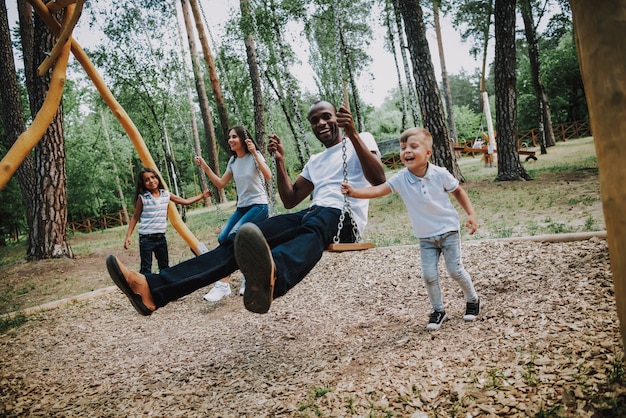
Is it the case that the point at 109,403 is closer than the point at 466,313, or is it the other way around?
the point at 109,403

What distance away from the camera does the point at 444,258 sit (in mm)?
2918

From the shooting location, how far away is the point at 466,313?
10.2ft

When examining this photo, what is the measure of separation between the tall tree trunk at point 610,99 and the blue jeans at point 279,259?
163 cm

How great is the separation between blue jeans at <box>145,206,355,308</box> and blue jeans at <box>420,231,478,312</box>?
649mm

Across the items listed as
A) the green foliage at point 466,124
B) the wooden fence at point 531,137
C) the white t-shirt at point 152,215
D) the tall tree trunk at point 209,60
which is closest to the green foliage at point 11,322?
the white t-shirt at point 152,215

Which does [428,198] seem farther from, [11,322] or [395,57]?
[395,57]

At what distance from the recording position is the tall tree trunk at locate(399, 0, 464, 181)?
352 inches

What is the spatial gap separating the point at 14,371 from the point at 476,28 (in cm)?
2062

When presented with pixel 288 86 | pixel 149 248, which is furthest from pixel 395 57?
pixel 149 248

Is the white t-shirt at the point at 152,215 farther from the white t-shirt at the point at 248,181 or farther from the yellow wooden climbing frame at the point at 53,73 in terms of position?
the white t-shirt at the point at 248,181

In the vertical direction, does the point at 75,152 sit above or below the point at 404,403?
above

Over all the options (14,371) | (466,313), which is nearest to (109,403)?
(14,371)

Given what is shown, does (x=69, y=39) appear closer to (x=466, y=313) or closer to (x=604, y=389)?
(x=466, y=313)

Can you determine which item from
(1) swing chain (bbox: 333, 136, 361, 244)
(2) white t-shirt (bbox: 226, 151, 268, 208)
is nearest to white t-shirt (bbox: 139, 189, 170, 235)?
(2) white t-shirt (bbox: 226, 151, 268, 208)
